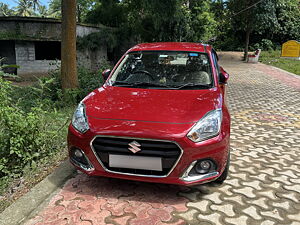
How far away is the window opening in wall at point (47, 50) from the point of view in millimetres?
16391

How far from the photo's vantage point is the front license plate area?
2.66 metres

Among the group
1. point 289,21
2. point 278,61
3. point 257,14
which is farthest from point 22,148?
point 289,21

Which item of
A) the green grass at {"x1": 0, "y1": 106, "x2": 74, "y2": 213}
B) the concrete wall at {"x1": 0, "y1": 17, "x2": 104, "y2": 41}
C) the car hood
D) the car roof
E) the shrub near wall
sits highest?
the concrete wall at {"x1": 0, "y1": 17, "x2": 104, "y2": 41}

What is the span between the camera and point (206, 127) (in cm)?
278

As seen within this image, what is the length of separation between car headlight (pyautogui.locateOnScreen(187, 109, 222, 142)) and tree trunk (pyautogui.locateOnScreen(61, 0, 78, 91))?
15.5 feet

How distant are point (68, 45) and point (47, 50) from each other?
36.7 feet

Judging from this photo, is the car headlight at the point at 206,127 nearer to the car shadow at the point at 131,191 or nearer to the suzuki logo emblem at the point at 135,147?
the suzuki logo emblem at the point at 135,147

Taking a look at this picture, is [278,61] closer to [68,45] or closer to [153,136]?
[68,45]

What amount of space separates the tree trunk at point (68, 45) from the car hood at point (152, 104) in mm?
3526

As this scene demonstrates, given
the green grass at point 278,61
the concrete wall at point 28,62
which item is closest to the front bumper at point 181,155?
the concrete wall at point 28,62

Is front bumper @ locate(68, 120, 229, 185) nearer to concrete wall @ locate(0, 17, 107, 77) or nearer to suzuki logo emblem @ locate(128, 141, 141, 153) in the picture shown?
suzuki logo emblem @ locate(128, 141, 141, 153)

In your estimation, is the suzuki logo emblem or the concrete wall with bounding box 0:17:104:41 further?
the concrete wall with bounding box 0:17:104:41

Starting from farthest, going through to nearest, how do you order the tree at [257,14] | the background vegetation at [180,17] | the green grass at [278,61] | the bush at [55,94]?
the tree at [257,14], the green grass at [278,61], the background vegetation at [180,17], the bush at [55,94]

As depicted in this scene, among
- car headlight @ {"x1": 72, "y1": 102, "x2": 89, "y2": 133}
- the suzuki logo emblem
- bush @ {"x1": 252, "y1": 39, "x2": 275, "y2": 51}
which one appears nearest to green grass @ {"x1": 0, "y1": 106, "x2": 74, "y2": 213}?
car headlight @ {"x1": 72, "y1": 102, "x2": 89, "y2": 133}
